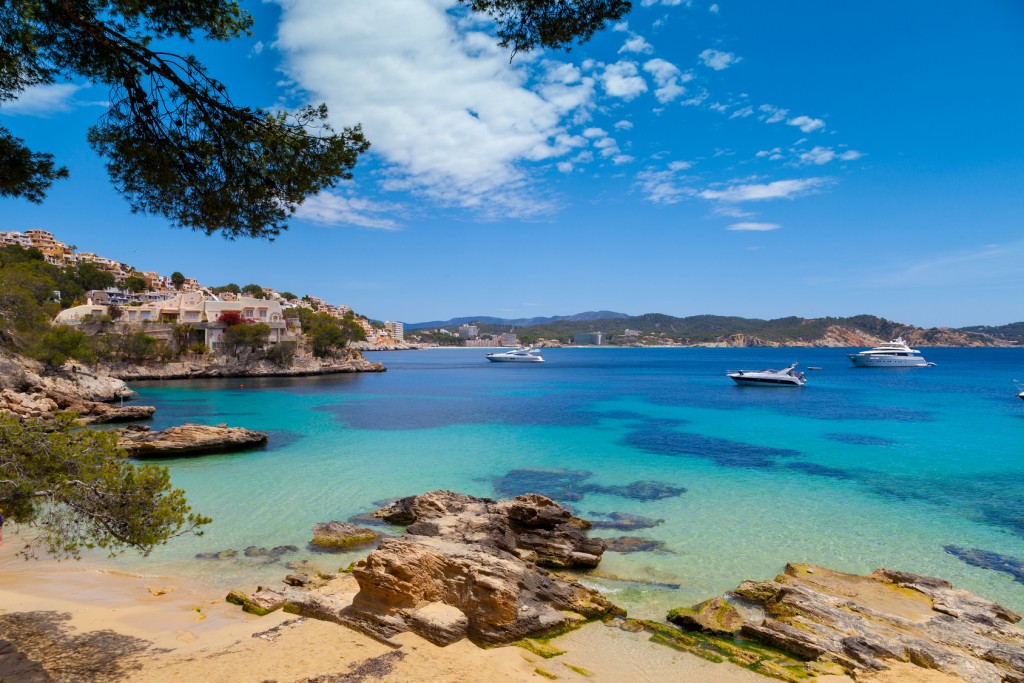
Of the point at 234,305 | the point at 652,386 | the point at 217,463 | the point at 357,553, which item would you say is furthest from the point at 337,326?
the point at 357,553

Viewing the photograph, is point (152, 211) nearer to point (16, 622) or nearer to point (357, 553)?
point (16, 622)

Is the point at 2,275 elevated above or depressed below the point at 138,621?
above

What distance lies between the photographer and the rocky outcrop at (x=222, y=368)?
60263 millimetres

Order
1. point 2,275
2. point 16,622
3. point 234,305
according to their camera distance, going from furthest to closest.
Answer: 1. point 234,305
2. point 2,275
3. point 16,622

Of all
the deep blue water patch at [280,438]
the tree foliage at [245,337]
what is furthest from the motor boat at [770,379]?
the tree foliage at [245,337]

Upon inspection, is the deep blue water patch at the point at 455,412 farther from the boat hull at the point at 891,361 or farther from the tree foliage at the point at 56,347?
the boat hull at the point at 891,361

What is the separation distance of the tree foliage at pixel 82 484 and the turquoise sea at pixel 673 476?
18.1 ft

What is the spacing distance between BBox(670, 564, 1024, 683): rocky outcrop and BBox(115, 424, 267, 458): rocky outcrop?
21549mm

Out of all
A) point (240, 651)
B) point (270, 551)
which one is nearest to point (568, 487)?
point (270, 551)

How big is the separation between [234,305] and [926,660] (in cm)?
7845

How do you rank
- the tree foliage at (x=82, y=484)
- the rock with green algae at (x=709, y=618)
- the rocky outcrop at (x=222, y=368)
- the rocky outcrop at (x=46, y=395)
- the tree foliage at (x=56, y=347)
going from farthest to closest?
the rocky outcrop at (x=222, y=368) < the tree foliage at (x=56, y=347) < the rocky outcrop at (x=46, y=395) < the rock with green algae at (x=709, y=618) < the tree foliage at (x=82, y=484)

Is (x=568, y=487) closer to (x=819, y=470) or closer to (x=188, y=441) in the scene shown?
(x=819, y=470)

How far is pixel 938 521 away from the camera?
14742 mm

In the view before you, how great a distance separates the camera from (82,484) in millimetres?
5594
